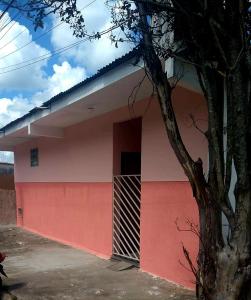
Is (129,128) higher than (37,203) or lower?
higher

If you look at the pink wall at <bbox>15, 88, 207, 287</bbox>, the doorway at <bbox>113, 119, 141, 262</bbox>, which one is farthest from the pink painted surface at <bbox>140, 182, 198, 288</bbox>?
the doorway at <bbox>113, 119, 141, 262</bbox>

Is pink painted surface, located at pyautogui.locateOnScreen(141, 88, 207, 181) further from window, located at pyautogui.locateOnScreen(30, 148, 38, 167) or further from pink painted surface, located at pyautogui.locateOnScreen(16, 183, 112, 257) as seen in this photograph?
window, located at pyautogui.locateOnScreen(30, 148, 38, 167)

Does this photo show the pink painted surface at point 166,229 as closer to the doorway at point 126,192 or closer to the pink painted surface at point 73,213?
the doorway at point 126,192

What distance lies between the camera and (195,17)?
3.46m

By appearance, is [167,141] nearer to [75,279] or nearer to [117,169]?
[117,169]

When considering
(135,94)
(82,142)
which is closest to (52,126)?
(82,142)

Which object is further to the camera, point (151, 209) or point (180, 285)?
point (151, 209)

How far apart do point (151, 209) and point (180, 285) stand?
140 centimetres

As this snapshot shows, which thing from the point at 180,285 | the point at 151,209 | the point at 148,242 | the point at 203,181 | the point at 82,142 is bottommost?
the point at 180,285

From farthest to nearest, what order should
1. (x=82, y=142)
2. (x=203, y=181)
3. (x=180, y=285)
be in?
(x=82, y=142) → (x=180, y=285) → (x=203, y=181)

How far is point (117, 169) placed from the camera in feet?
28.3

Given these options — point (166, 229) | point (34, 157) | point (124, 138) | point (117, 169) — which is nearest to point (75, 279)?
point (166, 229)

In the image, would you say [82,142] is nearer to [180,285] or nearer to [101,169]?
[101,169]

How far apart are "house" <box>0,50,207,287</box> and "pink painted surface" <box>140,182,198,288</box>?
2cm
